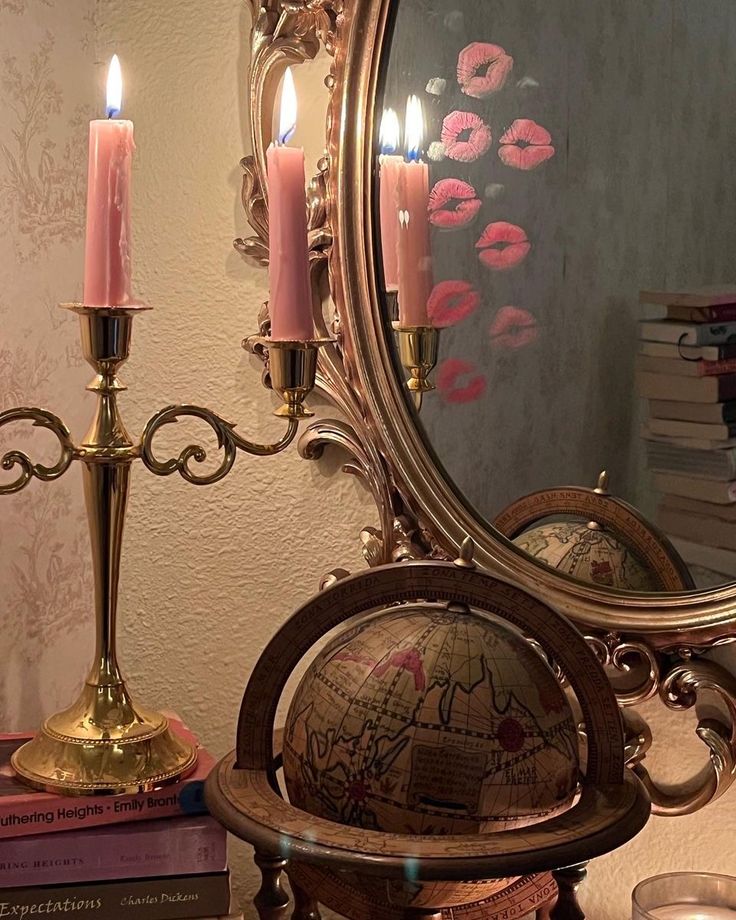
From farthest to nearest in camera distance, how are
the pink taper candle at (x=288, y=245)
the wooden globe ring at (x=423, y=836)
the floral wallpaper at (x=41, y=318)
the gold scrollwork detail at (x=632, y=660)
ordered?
the floral wallpaper at (x=41, y=318) < the gold scrollwork detail at (x=632, y=660) < the pink taper candle at (x=288, y=245) < the wooden globe ring at (x=423, y=836)

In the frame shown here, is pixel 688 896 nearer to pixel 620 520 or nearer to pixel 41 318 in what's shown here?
pixel 620 520

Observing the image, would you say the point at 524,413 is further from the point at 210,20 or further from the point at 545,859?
the point at 210,20

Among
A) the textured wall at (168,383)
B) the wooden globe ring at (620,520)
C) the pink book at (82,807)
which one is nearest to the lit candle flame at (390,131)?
the textured wall at (168,383)

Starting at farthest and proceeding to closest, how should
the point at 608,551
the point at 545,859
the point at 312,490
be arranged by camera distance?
the point at 312,490
the point at 608,551
the point at 545,859

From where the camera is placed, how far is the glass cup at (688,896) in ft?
3.08

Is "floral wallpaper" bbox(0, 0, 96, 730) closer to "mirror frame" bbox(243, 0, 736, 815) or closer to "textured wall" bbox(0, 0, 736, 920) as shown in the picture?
"textured wall" bbox(0, 0, 736, 920)

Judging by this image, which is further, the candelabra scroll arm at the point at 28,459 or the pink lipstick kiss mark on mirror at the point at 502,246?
the pink lipstick kiss mark on mirror at the point at 502,246

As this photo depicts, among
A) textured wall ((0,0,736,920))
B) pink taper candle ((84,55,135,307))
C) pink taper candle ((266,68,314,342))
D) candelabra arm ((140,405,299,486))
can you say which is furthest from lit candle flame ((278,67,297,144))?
textured wall ((0,0,736,920))

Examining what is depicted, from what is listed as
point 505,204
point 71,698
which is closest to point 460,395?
point 505,204

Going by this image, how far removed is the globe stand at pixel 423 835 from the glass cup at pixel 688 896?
86 mm

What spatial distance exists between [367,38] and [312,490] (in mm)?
469

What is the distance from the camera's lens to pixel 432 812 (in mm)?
792

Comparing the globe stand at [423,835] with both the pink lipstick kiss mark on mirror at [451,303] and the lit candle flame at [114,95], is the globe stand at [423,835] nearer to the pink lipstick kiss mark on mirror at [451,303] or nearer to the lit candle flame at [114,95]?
the pink lipstick kiss mark on mirror at [451,303]

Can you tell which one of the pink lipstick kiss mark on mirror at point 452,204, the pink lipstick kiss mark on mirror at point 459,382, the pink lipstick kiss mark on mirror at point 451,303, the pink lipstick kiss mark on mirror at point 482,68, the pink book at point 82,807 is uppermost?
the pink lipstick kiss mark on mirror at point 482,68
